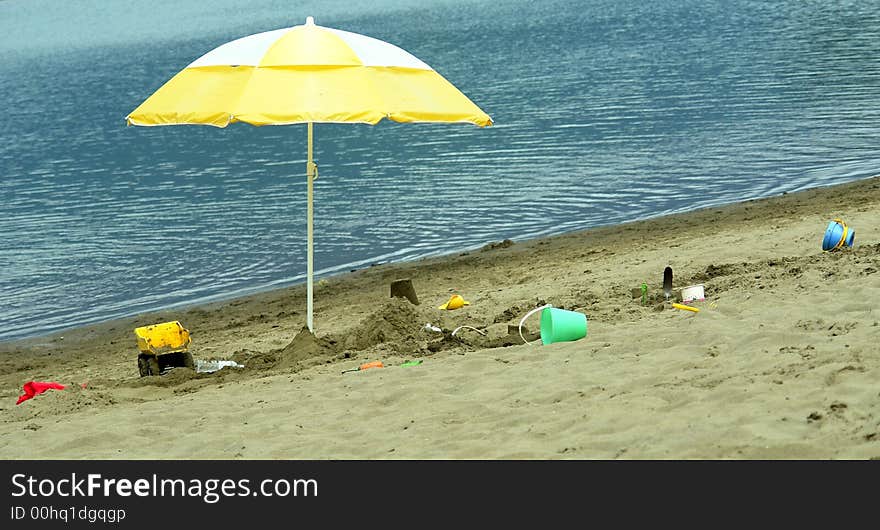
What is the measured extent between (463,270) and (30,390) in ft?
21.7

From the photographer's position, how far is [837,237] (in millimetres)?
10383

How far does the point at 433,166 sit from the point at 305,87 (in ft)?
51.3

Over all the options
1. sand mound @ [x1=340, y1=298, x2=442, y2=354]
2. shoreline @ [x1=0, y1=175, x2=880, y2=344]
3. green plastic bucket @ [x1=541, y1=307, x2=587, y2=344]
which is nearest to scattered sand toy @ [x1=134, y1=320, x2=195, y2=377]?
sand mound @ [x1=340, y1=298, x2=442, y2=354]

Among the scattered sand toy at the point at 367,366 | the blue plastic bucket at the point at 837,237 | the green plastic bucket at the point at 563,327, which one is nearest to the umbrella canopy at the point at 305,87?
the green plastic bucket at the point at 563,327

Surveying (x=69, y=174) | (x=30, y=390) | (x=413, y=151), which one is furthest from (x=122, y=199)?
(x=30, y=390)

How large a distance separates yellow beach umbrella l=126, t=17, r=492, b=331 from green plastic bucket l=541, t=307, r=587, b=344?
1.61 meters

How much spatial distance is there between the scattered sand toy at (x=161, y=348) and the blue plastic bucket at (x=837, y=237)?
231 inches

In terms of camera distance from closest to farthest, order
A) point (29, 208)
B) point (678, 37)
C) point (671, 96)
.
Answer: point (29, 208) < point (671, 96) < point (678, 37)

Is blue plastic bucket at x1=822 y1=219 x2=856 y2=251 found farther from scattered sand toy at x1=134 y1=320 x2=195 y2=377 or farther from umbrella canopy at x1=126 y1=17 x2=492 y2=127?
scattered sand toy at x1=134 y1=320 x2=195 y2=377

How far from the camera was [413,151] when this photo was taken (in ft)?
85.5

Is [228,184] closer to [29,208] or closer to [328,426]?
[29,208]

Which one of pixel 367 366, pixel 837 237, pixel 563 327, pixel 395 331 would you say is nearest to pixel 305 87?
pixel 367 366

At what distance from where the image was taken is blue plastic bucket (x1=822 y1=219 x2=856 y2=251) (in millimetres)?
10367
